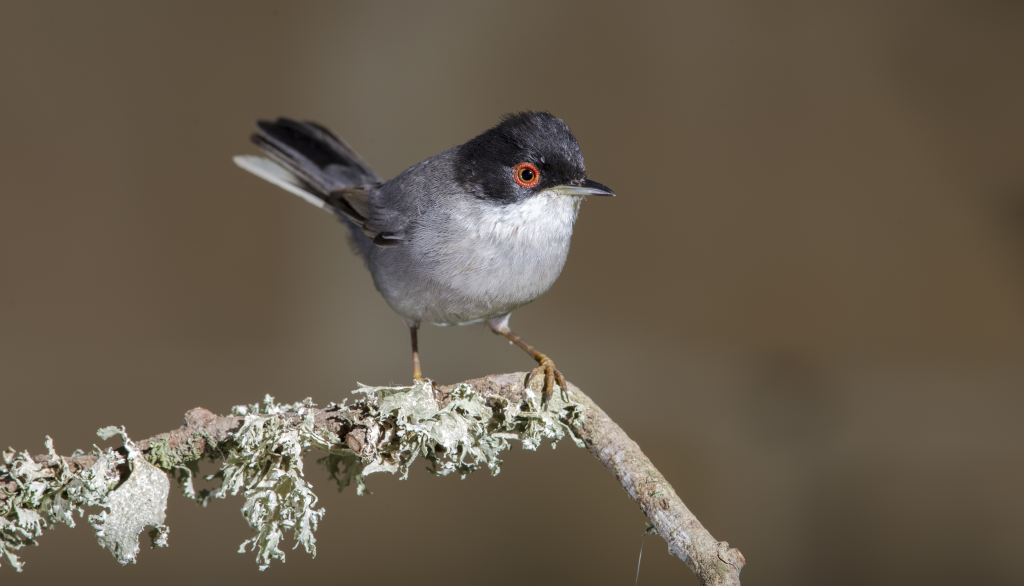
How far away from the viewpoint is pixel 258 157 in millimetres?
2127

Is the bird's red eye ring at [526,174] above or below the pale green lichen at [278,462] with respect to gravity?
above

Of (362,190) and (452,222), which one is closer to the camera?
(452,222)

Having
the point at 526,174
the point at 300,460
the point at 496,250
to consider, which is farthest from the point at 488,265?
the point at 300,460

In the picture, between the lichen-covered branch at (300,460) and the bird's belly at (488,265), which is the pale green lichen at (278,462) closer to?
the lichen-covered branch at (300,460)

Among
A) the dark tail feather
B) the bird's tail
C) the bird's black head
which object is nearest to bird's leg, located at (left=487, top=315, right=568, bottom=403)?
the bird's black head

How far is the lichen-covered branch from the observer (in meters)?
1.04

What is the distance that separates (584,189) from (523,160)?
0.50 feet

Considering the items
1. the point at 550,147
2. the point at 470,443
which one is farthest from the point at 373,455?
the point at 550,147

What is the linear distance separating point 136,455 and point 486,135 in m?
0.99

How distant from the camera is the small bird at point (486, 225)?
152cm

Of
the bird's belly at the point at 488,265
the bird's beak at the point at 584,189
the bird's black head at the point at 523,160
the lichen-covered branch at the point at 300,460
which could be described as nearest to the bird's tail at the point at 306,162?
the bird's belly at the point at 488,265

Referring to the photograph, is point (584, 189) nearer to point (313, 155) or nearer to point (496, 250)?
point (496, 250)

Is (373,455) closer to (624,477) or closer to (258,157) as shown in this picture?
(624,477)

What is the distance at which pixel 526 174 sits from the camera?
5.01 feet
